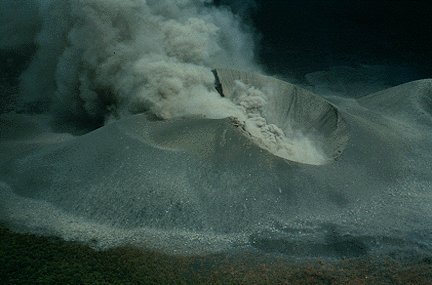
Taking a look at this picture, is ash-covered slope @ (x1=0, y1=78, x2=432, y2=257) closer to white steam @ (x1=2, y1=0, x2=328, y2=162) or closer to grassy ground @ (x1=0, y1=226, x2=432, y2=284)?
grassy ground @ (x1=0, y1=226, x2=432, y2=284)

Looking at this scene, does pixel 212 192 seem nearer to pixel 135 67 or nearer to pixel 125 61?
pixel 135 67

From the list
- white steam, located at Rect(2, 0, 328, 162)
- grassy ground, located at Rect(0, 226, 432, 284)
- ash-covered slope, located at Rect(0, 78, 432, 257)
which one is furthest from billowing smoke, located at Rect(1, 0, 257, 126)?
grassy ground, located at Rect(0, 226, 432, 284)

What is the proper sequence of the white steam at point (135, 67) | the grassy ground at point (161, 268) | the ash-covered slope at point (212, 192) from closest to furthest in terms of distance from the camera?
the grassy ground at point (161, 268), the ash-covered slope at point (212, 192), the white steam at point (135, 67)

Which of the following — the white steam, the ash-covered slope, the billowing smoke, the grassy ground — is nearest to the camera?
the grassy ground

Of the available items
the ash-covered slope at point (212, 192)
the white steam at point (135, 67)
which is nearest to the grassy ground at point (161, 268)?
the ash-covered slope at point (212, 192)

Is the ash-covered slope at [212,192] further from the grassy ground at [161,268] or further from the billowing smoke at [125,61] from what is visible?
the billowing smoke at [125,61]

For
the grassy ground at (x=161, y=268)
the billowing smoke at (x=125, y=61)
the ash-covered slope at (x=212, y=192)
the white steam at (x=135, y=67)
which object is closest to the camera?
the grassy ground at (x=161, y=268)
